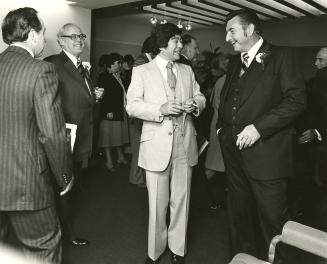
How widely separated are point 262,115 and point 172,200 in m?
0.93

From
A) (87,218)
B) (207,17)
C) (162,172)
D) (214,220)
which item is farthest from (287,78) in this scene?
(207,17)

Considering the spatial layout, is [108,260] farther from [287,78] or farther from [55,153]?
[287,78]

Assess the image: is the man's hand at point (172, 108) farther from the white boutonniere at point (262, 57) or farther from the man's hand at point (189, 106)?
the white boutonniere at point (262, 57)

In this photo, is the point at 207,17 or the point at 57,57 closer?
the point at 57,57

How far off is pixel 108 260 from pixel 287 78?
6.14ft

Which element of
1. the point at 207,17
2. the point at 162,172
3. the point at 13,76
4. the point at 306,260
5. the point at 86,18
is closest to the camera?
the point at 13,76

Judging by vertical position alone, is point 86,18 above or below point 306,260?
above

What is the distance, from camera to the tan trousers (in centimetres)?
260

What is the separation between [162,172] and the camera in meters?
2.58

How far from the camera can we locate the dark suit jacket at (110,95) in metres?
5.84

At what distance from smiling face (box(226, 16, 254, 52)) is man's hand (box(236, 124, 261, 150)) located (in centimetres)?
53

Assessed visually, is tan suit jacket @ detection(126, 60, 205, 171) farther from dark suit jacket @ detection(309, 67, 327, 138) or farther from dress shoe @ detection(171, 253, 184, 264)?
dark suit jacket @ detection(309, 67, 327, 138)

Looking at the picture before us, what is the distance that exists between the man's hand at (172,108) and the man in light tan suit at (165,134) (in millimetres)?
21

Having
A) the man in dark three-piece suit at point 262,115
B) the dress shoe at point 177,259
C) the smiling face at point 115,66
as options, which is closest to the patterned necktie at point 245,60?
the man in dark three-piece suit at point 262,115
